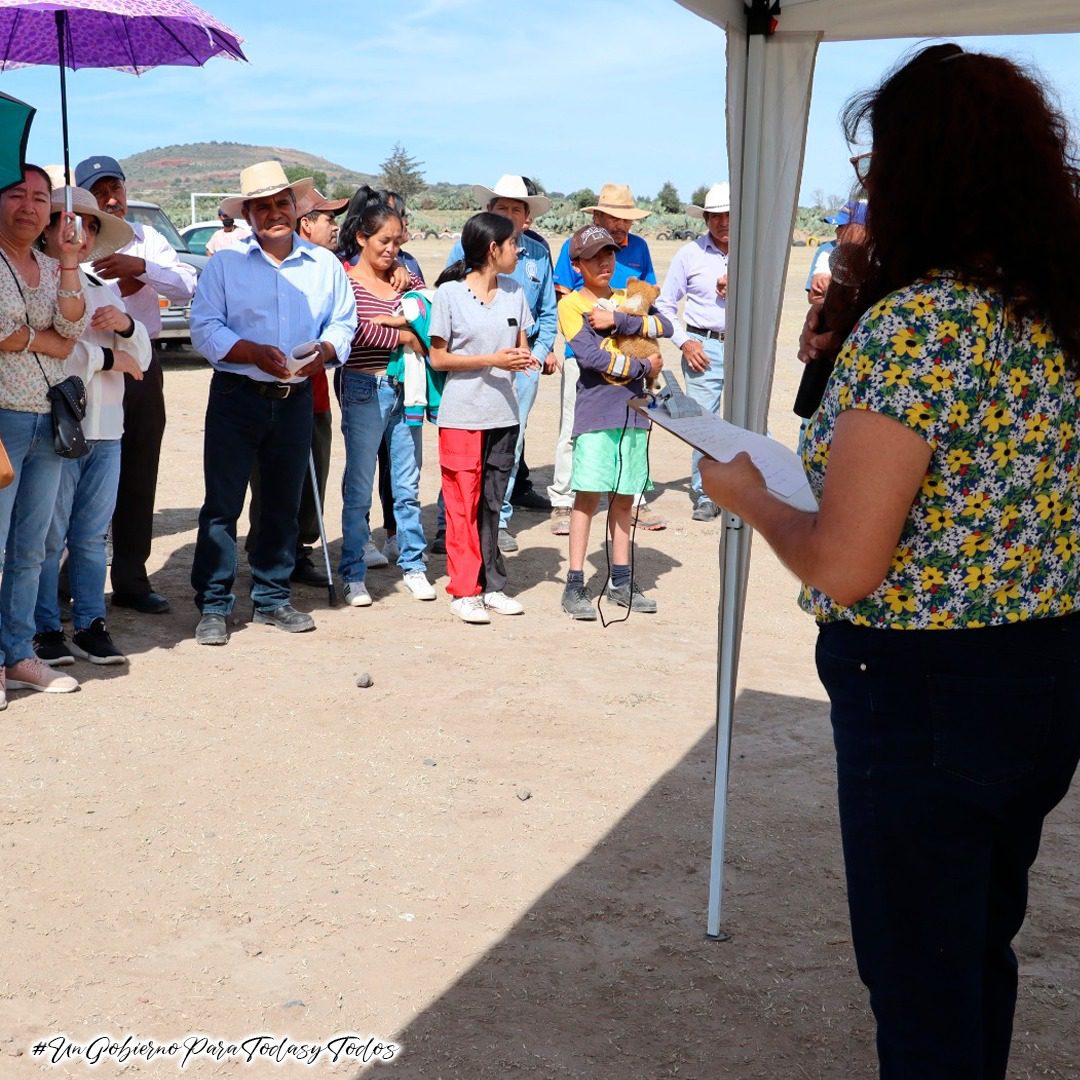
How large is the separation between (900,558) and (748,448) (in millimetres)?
486

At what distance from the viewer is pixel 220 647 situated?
6332 mm

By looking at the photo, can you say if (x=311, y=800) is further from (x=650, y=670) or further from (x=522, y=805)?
(x=650, y=670)

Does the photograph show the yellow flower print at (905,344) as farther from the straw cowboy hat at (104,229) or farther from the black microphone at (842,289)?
the straw cowboy hat at (104,229)

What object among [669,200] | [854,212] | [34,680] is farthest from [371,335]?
[669,200]

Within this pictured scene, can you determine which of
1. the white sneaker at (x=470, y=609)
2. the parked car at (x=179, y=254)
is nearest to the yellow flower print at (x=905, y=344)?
the white sneaker at (x=470, y=609)

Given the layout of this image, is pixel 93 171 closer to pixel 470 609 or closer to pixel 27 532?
pixel 27 532

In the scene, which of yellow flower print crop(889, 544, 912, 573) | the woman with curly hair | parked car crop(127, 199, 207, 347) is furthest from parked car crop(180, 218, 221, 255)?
yellow flower print crop(889, 544, 912, 573)

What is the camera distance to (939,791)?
2.14 m

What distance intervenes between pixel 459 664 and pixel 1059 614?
4.19 metres

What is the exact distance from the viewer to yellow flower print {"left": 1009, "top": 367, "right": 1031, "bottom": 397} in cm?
206

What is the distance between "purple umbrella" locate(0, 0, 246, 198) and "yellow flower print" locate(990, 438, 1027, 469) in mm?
4972

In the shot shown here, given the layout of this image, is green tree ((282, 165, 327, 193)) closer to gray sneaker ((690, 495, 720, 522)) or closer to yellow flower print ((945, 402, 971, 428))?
gray sneaker ((690, 495, 720, 522))

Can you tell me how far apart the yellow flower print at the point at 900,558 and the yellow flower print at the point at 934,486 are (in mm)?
96

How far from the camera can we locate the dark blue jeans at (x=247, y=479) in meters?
6.23
